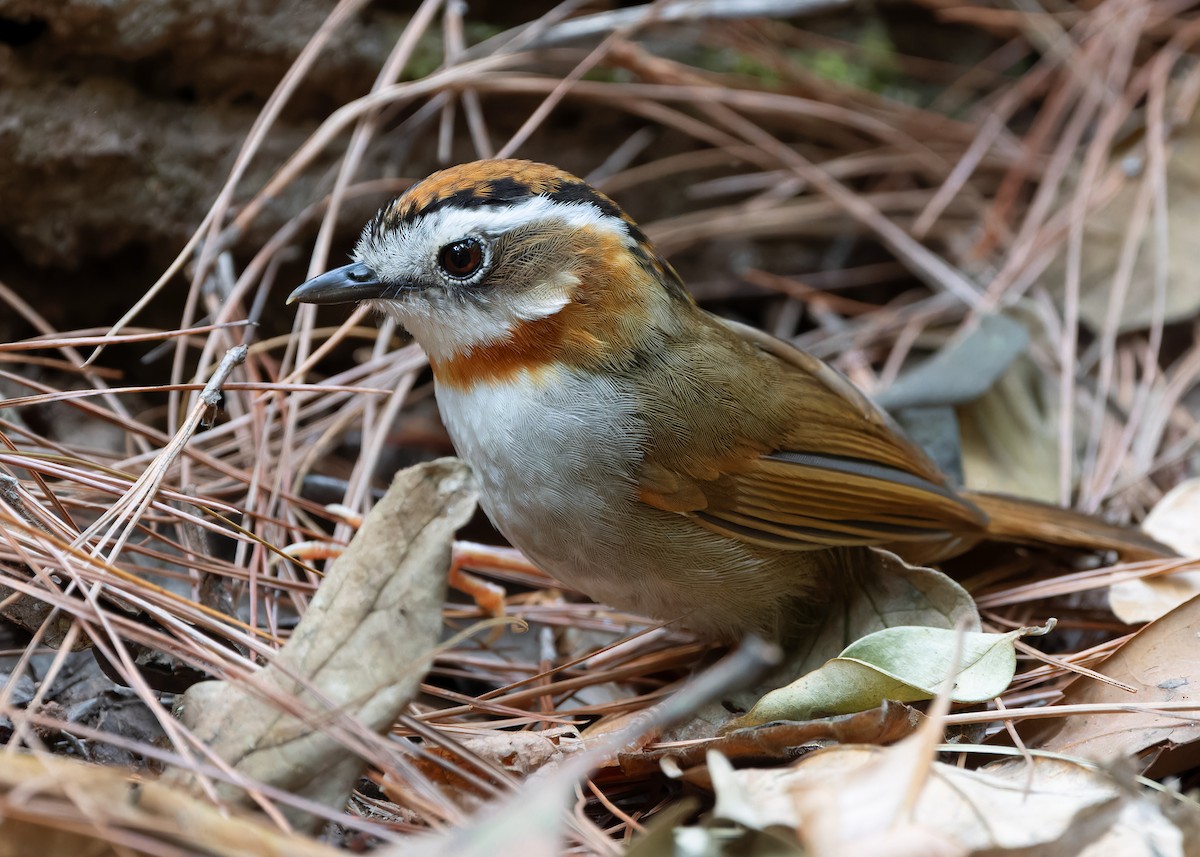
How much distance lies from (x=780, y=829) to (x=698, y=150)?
3.47 meters

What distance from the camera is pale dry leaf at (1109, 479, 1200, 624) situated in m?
2.97

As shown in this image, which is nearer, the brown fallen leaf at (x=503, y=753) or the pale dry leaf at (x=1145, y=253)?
the brown fallen leaf at (x=503, y=753)

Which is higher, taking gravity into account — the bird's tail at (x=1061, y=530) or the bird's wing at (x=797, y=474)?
the bird's wing at (x=797, y=474)

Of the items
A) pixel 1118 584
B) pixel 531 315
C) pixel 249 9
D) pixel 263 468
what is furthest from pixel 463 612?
pixel 249 9

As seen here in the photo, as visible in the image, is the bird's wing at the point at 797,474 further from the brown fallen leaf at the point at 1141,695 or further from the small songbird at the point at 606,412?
the brown fallen leaf at the point at 1141,695

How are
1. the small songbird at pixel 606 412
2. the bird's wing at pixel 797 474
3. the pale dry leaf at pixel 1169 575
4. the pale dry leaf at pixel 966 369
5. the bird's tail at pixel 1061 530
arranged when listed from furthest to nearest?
the pale dry leaf at pixel 966 369, the bird's tail at pixel 1061 530, the pale dry leaf at pixel 1169 575, the bird's wing at pixel 797 474, the small songbird at pixel 606 412

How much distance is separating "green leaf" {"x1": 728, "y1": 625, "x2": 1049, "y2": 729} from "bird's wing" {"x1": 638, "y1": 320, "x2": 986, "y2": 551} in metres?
0.56

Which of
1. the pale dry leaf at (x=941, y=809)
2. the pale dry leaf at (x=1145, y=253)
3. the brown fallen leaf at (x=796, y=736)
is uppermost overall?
the pale dry leaf at (x=1145, y=253)

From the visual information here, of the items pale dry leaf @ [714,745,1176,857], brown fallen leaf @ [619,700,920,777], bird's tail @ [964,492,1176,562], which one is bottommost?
bird's tail @ [964,492,1176,562]

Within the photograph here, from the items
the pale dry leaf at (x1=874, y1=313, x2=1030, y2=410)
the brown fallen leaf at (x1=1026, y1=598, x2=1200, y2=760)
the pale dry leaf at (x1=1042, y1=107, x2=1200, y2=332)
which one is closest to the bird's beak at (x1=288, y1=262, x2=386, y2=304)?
the pale dry leaf at (x1=874, y1=313, x2=1030, y2=410)

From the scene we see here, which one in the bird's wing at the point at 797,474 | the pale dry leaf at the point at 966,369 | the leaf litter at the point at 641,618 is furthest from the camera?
the pale dry leaf at the point at 966,369

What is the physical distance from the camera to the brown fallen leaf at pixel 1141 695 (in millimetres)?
2361

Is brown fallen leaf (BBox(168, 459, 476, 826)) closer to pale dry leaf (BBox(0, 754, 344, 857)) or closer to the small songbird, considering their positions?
pale dry leaf (BBox(0, 754, 344, 857))

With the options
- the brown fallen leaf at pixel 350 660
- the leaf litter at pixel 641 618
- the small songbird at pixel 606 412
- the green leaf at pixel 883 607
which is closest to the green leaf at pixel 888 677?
the leaf litter at pixel 641 618
